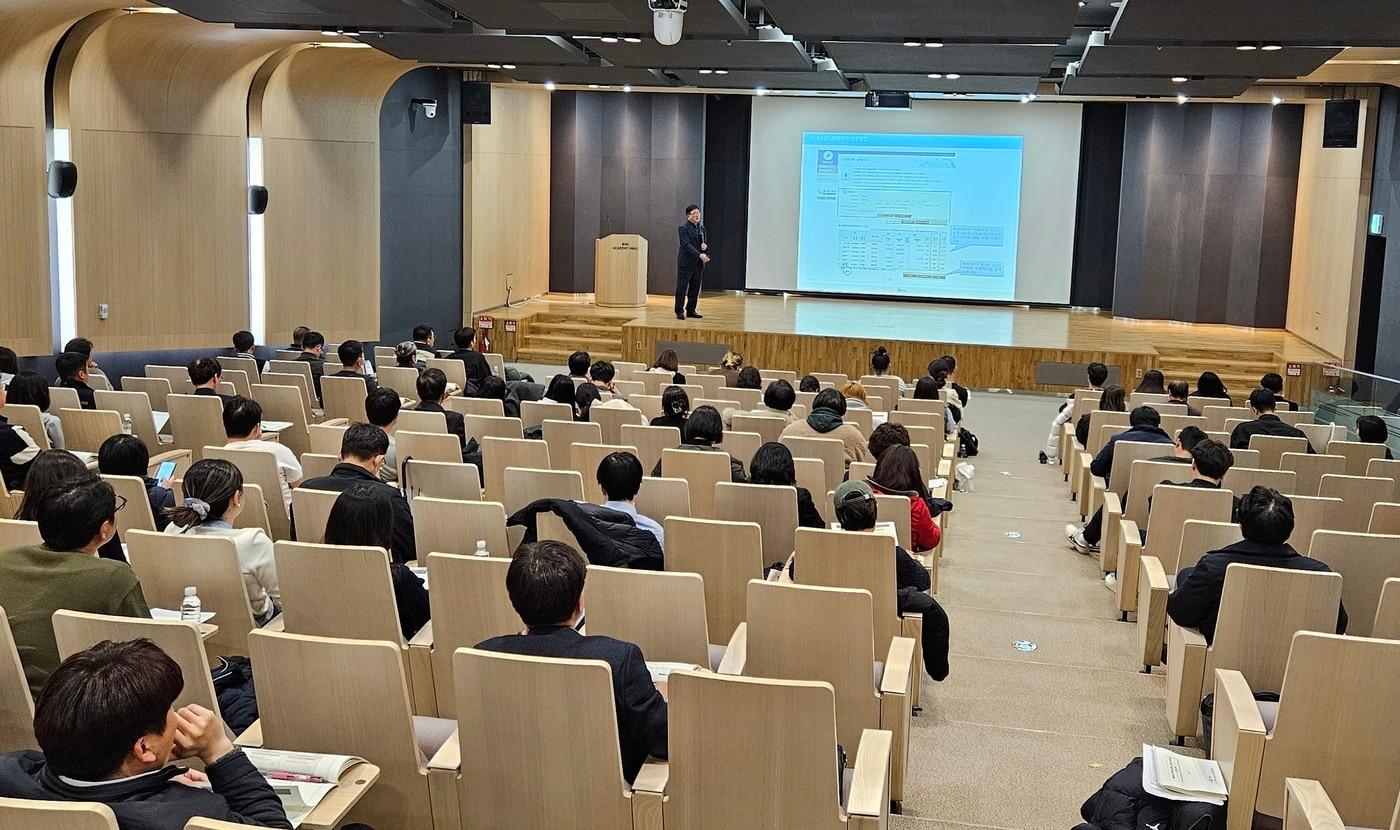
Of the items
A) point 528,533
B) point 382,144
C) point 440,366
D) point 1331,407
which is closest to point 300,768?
point 528,533

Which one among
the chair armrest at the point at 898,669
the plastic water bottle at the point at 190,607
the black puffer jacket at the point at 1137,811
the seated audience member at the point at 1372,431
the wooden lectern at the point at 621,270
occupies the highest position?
the wooden lectern at the point at 621,270

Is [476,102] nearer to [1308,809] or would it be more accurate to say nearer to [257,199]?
[257,199]

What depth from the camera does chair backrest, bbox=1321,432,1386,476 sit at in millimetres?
8227

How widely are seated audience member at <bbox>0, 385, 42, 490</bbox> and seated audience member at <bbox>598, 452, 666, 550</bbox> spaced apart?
3189 millimetres

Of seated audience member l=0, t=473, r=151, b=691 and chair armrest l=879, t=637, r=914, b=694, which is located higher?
seated audience member l=0, t=473, r=151, b=691

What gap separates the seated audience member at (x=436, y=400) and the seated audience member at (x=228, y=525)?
320cm

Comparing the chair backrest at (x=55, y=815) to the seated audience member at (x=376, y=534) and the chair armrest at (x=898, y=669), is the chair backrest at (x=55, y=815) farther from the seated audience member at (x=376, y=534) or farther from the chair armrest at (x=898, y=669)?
the chair armrest at (x=898, y=669)

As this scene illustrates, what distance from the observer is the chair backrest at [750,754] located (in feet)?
9.69

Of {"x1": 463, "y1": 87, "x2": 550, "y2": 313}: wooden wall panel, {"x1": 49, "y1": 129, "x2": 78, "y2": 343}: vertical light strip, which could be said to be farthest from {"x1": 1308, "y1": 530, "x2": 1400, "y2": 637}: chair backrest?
{"x1": 463, "y1": 87, "x2": 550, "y2": 313}: wooden wall panel

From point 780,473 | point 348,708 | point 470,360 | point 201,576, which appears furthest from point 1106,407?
point 348,708

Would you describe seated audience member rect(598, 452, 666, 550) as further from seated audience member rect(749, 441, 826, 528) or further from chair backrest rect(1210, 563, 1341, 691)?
chair backrest rect(1210, 563, 1341, 691)

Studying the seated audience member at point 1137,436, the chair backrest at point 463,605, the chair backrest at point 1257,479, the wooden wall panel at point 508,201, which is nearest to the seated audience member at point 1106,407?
the seated audience member at point 1137,436

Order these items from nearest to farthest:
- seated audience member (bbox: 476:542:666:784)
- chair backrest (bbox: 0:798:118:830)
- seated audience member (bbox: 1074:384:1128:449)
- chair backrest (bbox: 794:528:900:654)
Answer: chair backrest (bbox: 0:798:118:830)
seated audience member (bbox: 476:542:666:784)
chair backrest (bbox: 794:528:900:654)
seated audience member (bbox: 1074:384:1128:449)

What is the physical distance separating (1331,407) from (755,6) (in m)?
6.47
